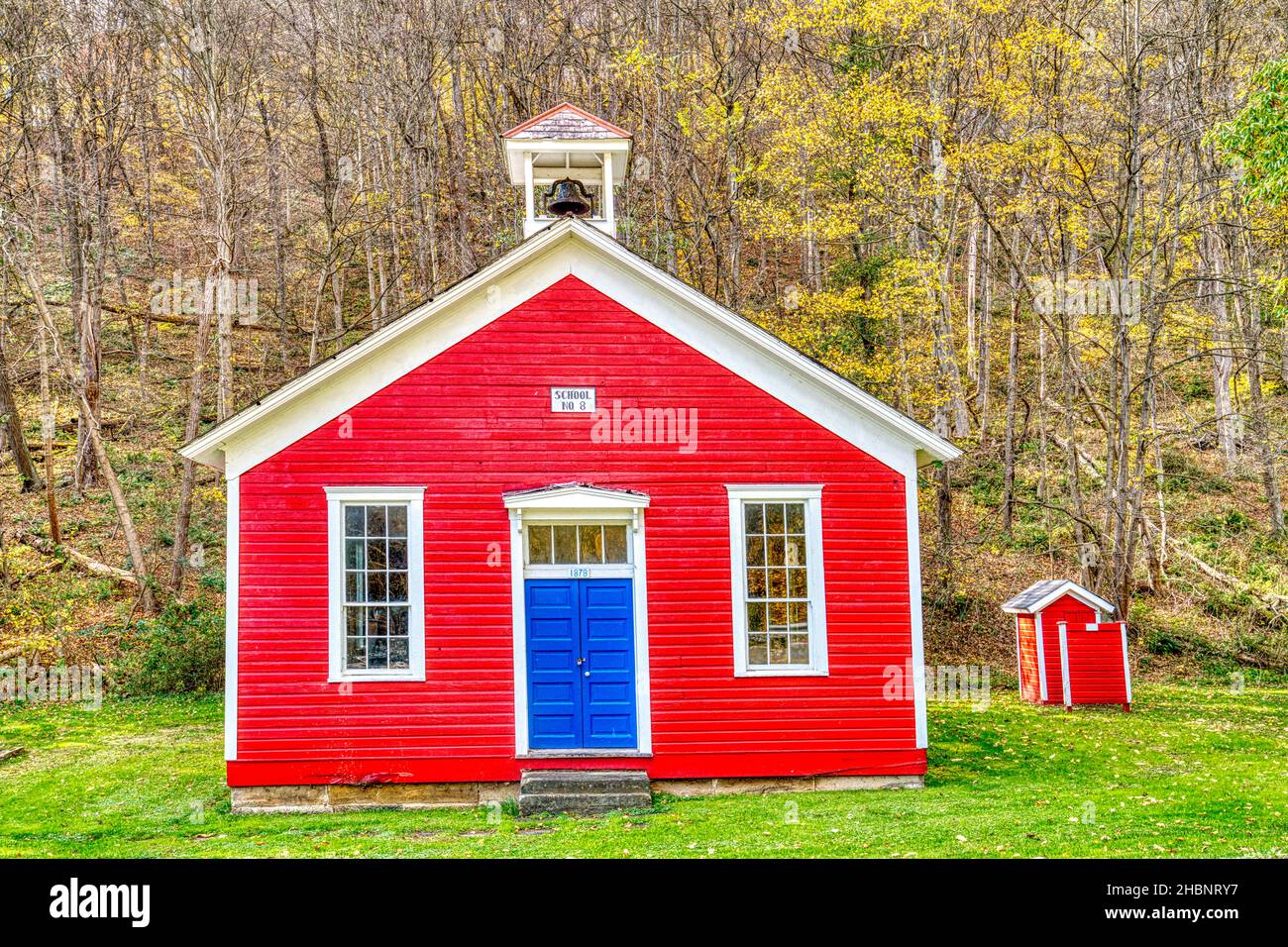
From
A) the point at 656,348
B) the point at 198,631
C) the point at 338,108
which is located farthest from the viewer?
the point at 338,108

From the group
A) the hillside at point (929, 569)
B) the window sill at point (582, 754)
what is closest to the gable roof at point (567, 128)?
the window sill at point (582, 754)

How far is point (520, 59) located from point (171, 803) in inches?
849

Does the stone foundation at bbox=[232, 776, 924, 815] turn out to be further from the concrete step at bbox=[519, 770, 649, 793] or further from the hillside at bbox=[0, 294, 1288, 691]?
the hillside at bbox=[0, 294, 1288, 691]

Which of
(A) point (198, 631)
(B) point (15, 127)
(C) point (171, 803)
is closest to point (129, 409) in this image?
(B) point (15, 127)

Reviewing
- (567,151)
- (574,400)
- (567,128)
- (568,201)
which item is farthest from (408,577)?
(567,128)

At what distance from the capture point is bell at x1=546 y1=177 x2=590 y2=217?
14.0m

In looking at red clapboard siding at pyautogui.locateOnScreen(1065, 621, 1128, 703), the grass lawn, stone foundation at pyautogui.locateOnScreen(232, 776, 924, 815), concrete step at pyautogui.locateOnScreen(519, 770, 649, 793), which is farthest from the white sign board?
red clapboard siding at pyautogui.locateOnScreen(1065, 621, 1128, 703)

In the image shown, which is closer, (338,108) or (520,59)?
(520,59)

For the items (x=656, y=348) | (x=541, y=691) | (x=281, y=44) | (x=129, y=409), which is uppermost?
(x=281, y=44)

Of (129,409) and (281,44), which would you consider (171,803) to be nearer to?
(129,409)

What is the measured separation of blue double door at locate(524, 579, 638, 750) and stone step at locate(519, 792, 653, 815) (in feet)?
2.66

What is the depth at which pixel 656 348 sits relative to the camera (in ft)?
43.3

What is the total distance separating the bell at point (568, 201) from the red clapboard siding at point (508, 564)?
56.7 inches

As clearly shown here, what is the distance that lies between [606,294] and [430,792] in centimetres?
613
